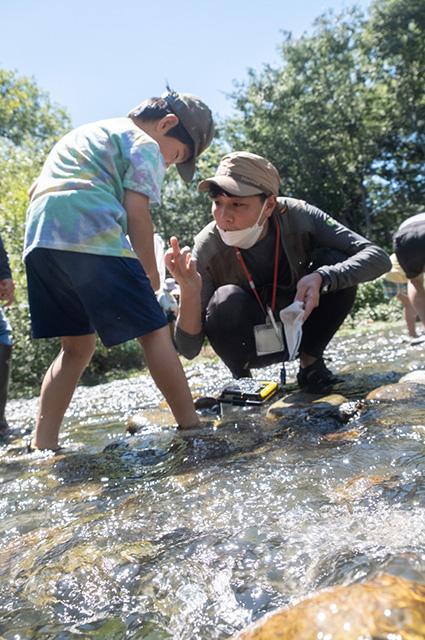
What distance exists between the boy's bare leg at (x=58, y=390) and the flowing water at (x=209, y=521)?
0.37ft

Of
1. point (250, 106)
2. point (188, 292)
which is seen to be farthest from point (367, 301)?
point (250, 106)

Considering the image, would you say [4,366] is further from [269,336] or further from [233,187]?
[233,187]

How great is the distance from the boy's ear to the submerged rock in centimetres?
236

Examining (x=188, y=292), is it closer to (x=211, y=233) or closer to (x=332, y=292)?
(x=211, y=233)

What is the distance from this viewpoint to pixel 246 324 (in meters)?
3.12

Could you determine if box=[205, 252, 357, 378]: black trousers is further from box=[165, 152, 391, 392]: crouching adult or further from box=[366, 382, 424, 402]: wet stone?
box=[366, 382, 424, 402]: wet stone

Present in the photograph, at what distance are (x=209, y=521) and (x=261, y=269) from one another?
2.04 metres

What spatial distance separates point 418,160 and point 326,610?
101 feet

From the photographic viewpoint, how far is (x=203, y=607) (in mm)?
1033

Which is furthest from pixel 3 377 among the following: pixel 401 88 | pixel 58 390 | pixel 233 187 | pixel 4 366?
pixel 401 88

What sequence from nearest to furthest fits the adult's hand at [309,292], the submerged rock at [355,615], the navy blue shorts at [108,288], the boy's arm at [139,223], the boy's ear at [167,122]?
the submerged rock at [355,615], the navy blue shorts at [108,288], the boy's arm at [139,223], the boy's ear at [167,122], the adult's hand at [309,292]

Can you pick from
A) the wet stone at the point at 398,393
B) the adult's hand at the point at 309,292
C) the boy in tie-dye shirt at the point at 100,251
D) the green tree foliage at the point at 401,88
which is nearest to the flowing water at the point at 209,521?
the wet stone at the point at 398,393

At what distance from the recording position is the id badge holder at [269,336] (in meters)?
3.05

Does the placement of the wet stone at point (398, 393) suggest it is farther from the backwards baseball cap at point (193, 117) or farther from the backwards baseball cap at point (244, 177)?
the backwards baseball cap at point (193, 117)
